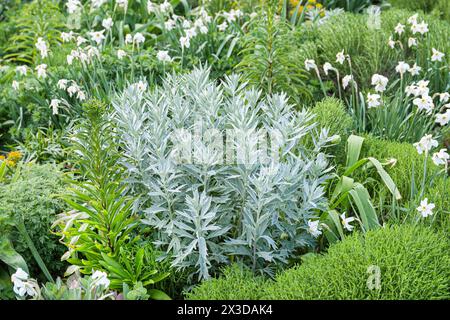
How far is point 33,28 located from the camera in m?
5.75

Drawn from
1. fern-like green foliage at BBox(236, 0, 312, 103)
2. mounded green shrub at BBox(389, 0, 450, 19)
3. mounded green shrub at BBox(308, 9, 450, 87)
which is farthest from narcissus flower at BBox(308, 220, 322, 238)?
mounded green shrub at BBox(389, 0, 450, 19)

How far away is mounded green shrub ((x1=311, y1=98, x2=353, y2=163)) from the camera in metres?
3.74

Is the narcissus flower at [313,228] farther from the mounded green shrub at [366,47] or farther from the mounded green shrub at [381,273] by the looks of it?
the mounded green shrub at [366,47]

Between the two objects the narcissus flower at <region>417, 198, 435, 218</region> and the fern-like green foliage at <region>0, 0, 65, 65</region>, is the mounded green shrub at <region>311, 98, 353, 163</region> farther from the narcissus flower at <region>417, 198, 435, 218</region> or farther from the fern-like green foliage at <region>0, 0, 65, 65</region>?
the fern-like green foliage at <region>0, 0, 65, 65</region>

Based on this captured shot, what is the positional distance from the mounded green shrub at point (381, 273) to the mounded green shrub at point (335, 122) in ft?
3.38

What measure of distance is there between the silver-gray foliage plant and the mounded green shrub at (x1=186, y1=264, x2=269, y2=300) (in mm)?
73

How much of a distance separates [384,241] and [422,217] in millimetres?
474

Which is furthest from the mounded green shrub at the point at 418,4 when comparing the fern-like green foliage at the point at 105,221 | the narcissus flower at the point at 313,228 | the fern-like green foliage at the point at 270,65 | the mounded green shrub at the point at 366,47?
the fern-like green foliage at the point at 105,221

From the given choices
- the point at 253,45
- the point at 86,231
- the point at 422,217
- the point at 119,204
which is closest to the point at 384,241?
the point at 422,217

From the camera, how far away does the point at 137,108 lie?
3197 millimetres

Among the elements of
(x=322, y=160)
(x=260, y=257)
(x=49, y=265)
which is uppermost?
(x=322, y=160)

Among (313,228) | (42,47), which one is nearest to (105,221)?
(313,228)

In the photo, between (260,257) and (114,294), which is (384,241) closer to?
(260,257)

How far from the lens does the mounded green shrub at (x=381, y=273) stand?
2572 millimetres
